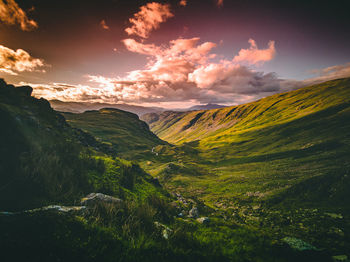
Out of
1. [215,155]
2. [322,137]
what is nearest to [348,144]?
[322,137]

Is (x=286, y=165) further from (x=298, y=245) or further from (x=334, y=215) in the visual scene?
(x=298, y=245)

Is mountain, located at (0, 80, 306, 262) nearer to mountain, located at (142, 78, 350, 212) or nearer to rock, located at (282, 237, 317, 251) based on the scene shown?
rock, located at (282, 237, 317, 251)

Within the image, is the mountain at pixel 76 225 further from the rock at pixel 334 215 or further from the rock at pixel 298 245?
the rock at pixel 334 215

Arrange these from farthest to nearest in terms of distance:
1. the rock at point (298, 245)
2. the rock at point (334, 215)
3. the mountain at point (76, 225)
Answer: the rock at point (334, 215) < the rock at point (298, 245) < the mountain at point (76, 225)

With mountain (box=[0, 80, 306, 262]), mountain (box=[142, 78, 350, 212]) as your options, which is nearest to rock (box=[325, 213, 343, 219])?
mountain (box=[142, 78, 350, 212])

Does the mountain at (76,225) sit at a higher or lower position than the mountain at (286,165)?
higher

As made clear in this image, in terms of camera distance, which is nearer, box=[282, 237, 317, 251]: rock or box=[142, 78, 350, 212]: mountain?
box=[282, 237, 317, 251]: rock

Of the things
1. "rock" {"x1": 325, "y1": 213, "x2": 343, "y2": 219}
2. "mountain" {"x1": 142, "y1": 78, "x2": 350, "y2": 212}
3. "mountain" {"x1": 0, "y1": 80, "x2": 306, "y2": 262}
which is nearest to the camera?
"mountain" {"x1": 0, "y1": 80, "x2": 306, "y2": 262}

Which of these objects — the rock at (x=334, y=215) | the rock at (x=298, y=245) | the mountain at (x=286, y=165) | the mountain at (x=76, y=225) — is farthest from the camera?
the mountain at (x=286, y=165)

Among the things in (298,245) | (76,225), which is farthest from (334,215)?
(76,225)

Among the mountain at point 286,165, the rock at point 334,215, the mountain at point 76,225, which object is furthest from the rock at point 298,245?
the mountain at point 286,165

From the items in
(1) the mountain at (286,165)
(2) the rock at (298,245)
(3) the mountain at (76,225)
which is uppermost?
(3) the mountain at (76,225)

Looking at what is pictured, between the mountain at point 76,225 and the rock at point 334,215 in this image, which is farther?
Result: the rock at point 334,215

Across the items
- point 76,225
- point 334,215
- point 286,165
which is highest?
point 76,225
